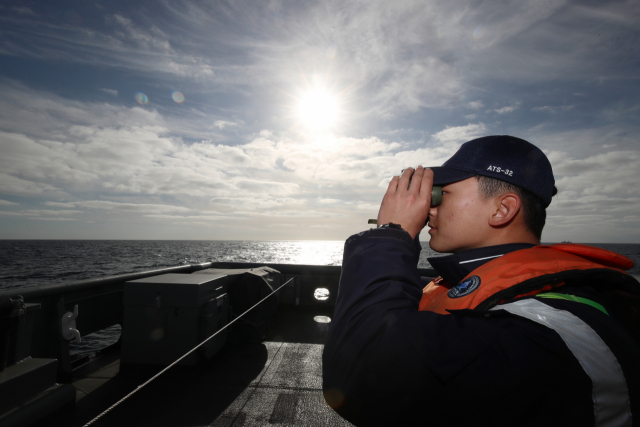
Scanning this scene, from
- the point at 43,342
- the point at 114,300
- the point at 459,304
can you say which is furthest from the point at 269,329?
the point at 459,304

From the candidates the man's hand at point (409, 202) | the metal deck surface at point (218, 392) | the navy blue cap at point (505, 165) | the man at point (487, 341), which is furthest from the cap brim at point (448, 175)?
the metal deck surface at point (218, 392)

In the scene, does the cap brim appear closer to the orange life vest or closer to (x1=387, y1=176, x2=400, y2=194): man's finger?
(x1=387, y1=176, x2=400, y2=194): man's finger

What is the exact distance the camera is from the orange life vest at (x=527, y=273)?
81cm

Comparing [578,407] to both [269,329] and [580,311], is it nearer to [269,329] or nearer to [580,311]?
[580,311]

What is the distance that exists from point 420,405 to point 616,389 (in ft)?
1.30

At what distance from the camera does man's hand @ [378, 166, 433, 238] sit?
38.8 inches

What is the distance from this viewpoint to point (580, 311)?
2.34ft

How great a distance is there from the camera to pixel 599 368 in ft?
2.09

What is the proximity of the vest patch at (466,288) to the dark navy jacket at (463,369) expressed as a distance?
0.65 ft

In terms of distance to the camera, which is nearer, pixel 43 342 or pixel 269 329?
pixel 43 342

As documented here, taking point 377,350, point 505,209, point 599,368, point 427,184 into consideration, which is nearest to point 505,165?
point 505,209

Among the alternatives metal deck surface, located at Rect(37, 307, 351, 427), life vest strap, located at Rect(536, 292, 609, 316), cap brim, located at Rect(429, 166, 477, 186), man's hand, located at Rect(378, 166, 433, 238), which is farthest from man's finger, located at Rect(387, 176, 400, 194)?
metal deck surface, located at Rect(37, 307, 351, 427)

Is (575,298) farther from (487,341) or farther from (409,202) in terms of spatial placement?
(409,202)

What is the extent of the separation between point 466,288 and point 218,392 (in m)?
3.34
